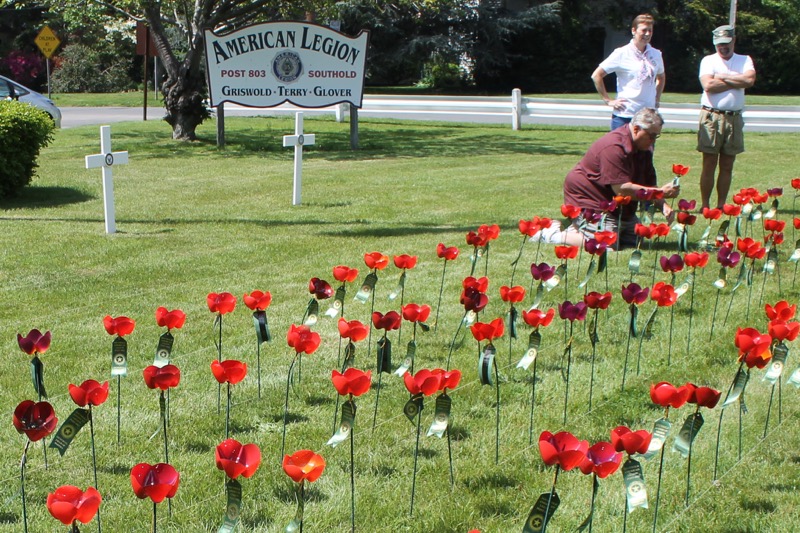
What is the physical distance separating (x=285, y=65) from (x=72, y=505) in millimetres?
13713

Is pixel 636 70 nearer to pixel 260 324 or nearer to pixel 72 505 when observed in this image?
pixel 260 324

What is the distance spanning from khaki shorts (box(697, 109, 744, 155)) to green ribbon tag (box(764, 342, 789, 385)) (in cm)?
586

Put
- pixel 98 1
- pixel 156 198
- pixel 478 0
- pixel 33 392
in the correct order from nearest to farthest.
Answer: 1. pixel 33 392
2. pixel 156 198
3. pixel 98 1
4. pixel 478 0

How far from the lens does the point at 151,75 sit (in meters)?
38.6

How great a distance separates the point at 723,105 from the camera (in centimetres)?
945

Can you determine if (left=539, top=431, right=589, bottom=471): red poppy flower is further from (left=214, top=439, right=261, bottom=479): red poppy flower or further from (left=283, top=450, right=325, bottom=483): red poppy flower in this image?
(left=214, top=439, right=261, bottom=479): red poppy flower

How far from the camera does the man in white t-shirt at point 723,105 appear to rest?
30.5ft

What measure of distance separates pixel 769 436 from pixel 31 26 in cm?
4098

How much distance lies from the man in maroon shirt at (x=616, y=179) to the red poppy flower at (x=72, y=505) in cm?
556

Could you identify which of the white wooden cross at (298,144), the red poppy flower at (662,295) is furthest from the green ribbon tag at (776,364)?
the white wooden cross at (298,144)

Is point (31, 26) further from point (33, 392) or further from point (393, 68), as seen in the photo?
point (33, 392)

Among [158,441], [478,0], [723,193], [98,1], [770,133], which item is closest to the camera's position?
[158,441]

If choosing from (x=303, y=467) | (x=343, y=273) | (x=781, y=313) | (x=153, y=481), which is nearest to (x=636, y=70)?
(x=343, y=273)

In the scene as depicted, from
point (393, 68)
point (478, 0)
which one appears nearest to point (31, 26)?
point (393, 68)
